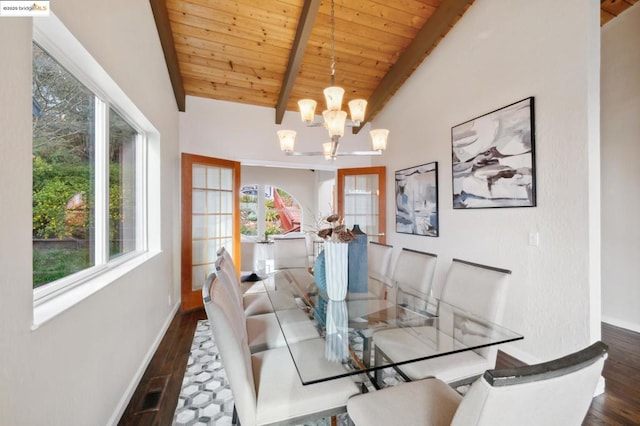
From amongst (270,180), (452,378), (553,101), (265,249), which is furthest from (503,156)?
(270,180)

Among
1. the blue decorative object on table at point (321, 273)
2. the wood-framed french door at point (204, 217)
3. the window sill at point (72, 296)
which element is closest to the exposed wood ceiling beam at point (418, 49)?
the wood-framed french door at point (204, 217)

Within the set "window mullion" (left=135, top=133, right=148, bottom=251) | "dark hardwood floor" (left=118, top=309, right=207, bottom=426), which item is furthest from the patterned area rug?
"window mullion" (left=135, top=133, right=148, bottom=251)

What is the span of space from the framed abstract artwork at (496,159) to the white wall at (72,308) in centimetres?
307

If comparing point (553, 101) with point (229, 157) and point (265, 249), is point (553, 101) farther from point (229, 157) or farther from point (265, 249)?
point (265, 249)

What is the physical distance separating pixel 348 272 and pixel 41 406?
1625 mm

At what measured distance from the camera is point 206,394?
6.12 feet

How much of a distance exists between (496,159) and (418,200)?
3.97 feet

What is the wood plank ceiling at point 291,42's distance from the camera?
8.95 feet

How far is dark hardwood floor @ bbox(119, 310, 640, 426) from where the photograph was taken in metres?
1.65

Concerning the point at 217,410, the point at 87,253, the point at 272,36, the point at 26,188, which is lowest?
the point at 217,410

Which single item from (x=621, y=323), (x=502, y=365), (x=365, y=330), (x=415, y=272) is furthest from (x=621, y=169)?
(x=365, y=330)

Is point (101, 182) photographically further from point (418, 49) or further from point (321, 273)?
point (418, 49)

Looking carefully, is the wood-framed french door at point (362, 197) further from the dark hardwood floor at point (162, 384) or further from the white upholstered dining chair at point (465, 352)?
the dark hardwood floor at point (162, 384)

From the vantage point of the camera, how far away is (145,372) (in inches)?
83.5
